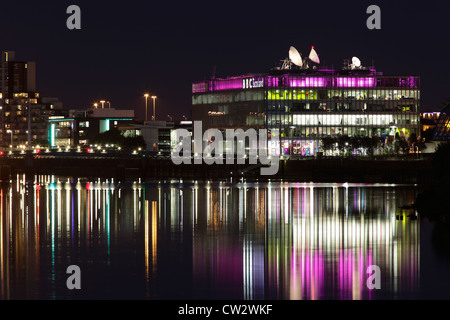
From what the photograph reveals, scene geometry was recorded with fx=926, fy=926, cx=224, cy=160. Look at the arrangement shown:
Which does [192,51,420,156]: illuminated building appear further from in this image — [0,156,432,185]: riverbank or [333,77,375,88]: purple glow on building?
[0,156,432,185]: riverbank

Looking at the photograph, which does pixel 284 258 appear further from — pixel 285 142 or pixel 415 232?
pixel 285 142

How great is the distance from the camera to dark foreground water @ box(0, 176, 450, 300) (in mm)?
41188

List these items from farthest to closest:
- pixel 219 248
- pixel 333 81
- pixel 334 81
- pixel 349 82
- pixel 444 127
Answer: pixel 334 81, pixel 333 81, pixel 349 82, pixel 444 127, pixel 219 248

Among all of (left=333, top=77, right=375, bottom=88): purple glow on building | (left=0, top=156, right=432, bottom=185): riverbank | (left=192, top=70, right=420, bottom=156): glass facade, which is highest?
(left=333, top=77, right=375, bottom=88): purple glow on building

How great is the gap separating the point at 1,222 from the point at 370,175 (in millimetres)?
74974

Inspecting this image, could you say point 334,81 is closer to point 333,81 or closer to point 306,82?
point 333,81

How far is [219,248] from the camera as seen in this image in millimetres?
54656

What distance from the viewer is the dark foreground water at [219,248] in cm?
4119

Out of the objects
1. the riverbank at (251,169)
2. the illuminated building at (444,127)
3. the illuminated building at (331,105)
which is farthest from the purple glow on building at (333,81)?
the illuminated building at (444,127)

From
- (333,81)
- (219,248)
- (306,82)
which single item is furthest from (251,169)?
(219,248)

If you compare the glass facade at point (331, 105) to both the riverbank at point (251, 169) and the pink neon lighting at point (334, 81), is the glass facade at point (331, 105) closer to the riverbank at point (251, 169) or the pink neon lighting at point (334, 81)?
the pink neon lighting at point (334, 81)

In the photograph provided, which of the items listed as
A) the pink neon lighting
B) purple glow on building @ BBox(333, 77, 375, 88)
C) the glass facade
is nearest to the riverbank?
the glass facade
